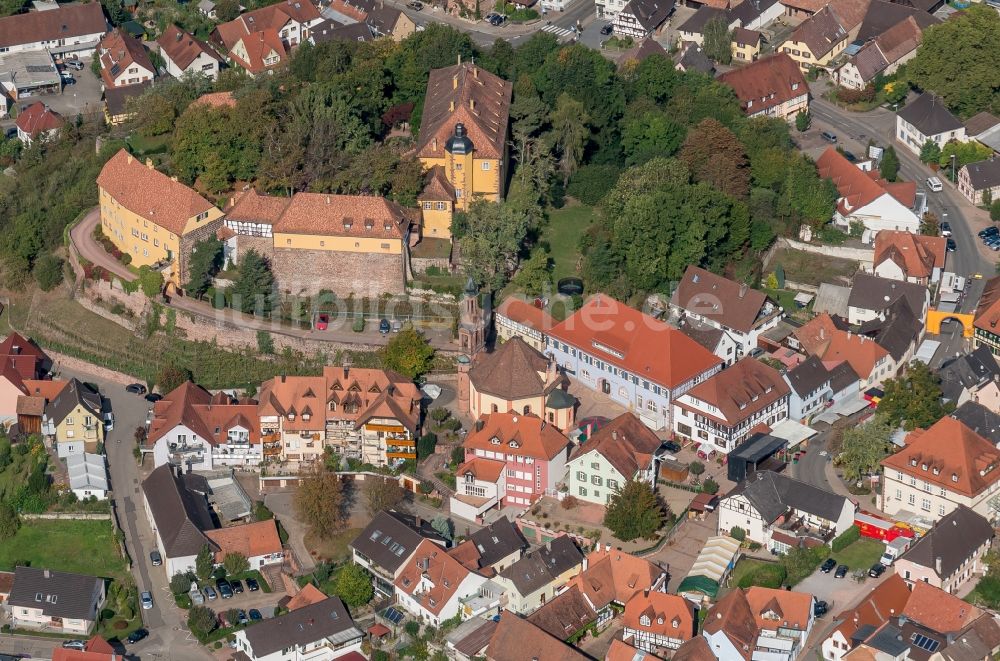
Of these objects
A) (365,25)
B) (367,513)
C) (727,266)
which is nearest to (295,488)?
(367,513)

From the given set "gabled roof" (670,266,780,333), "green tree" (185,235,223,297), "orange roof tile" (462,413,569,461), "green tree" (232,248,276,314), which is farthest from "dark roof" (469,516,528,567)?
"green tree" (185,235,223,297)

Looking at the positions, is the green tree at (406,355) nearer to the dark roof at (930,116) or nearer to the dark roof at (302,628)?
the dark roof at (302,628)

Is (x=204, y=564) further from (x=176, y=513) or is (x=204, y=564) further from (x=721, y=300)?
(x=721, y=300)

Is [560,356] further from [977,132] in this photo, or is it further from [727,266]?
[977,132]

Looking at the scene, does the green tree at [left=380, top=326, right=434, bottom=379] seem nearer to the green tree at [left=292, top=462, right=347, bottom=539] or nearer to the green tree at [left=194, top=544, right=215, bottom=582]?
the green tree at [left=292, top=462, right=347, bottom=539]

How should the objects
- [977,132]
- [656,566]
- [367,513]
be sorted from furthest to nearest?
[977,132] → [367,513] → [656,566]
